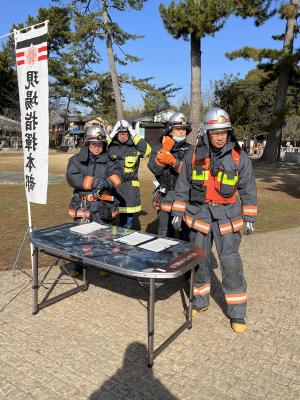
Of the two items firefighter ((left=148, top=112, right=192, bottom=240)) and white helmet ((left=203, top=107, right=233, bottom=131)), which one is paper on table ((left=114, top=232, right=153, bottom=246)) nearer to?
firefighter ((left=148, top=112, right=192, bottom=240))

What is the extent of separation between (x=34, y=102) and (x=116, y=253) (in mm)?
1822

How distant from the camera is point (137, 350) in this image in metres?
3.11

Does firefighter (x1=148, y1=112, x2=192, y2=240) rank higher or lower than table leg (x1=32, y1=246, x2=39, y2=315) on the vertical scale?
higher

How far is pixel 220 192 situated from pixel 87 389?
1.94m

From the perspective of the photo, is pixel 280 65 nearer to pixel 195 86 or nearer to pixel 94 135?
pixel 195 86

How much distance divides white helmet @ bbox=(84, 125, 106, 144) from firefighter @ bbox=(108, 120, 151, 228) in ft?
Answer: 2.60

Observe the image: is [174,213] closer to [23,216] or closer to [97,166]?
[97,166]

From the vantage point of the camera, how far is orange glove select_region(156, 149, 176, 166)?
4.44m

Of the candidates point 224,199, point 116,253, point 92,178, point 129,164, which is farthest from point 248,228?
point 129,164

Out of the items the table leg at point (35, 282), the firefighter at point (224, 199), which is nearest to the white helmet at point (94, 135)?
the firefighter at point (224, 199)

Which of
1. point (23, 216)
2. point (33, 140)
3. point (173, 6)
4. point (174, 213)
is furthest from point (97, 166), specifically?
point (173, 6)

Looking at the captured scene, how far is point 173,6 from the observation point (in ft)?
53.6

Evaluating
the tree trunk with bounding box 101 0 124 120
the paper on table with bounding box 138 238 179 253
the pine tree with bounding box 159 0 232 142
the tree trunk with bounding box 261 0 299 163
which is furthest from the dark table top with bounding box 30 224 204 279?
the tree trunk with bounding box 101 0 124 120

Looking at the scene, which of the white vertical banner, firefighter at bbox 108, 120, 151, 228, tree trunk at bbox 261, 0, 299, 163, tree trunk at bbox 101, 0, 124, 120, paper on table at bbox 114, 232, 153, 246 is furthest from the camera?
tree trunk at bbox 101, 0, 124, 120
